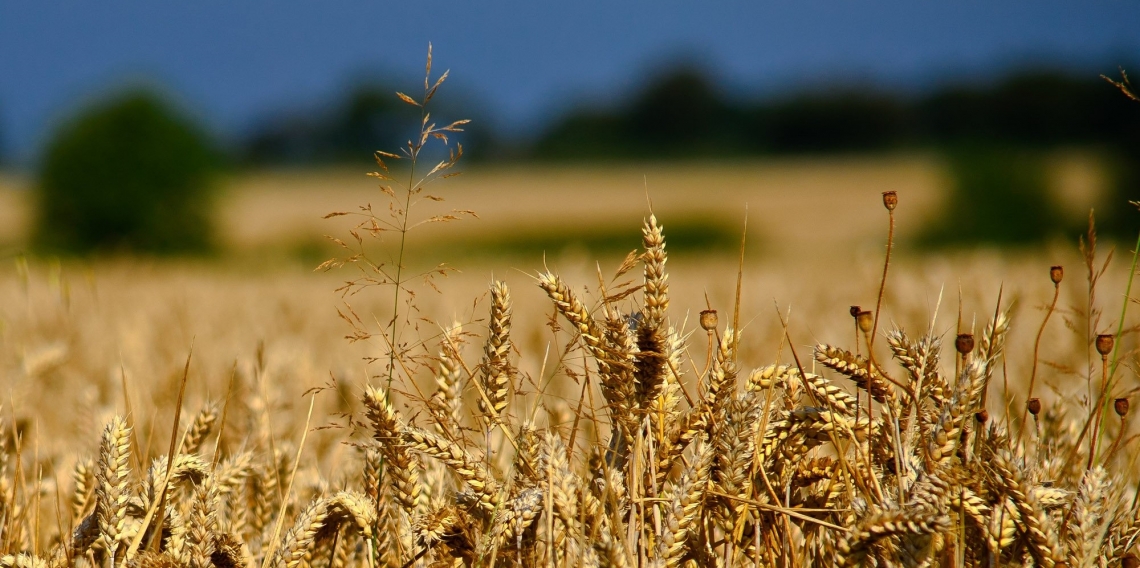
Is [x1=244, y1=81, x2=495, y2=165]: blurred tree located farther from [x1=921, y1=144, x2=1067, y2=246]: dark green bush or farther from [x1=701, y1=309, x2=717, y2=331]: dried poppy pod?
[x1=701, y1=309, x2=717, y2=331]: dried poppy pod

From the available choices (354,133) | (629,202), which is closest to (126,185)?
(629,202)

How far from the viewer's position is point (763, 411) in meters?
1.21

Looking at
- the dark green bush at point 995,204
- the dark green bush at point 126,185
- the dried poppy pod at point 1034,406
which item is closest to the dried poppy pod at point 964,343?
the dried poppy pod at point 1034,406

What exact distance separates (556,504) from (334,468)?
2.82 feet

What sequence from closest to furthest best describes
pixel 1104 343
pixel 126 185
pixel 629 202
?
pixel 1104 343, pixel 126 185, pixel 629 202

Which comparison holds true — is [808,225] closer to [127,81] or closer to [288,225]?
[288,225]

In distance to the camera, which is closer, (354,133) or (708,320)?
(708,320)

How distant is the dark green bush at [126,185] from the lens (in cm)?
4056

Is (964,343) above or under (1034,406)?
above

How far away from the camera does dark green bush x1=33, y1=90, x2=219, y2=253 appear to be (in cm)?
4056

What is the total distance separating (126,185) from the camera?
41375 mm

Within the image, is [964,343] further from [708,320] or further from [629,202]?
[629,202]

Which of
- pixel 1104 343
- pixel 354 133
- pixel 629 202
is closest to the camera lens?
pixel 1104 343

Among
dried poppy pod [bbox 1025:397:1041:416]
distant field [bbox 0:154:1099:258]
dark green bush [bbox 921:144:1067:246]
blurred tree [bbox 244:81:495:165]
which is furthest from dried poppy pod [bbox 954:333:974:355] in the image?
blurred tree [bbox 244:81:495:165]
